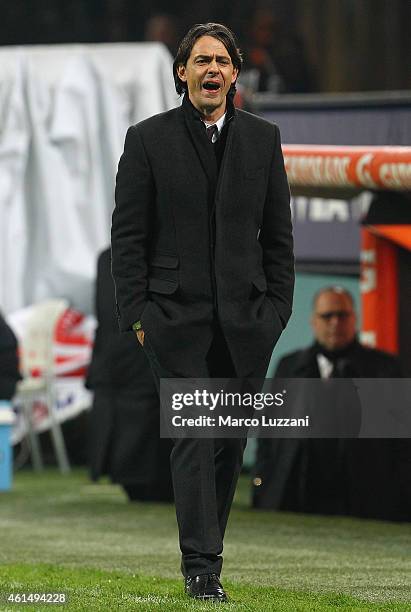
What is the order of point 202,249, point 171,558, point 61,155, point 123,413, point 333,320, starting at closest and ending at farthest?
point 202,249 → point 171,558 → point 333,320 → point 123,413 → point 61,155

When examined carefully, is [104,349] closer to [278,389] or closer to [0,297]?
[278,389]

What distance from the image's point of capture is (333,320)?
10297mm

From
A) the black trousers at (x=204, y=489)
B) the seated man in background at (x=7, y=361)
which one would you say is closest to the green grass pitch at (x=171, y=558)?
the black trousers at (x=204, y=489)

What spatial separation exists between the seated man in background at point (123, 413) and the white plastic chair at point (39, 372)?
280 centimetres

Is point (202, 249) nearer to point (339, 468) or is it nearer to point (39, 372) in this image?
point (339, 468)

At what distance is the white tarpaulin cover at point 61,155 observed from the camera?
1448 centimetres

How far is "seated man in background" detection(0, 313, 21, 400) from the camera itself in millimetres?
11484

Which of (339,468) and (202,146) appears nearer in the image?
(202,146)

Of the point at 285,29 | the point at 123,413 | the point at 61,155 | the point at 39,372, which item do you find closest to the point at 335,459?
the point at 123,413

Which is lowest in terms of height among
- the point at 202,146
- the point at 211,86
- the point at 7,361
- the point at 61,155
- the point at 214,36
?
the point at 7,361

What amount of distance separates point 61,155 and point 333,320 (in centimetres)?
494

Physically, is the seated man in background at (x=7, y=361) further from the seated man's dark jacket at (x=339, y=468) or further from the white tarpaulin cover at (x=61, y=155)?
the white tarpaulin cover at (x=61, y=155)

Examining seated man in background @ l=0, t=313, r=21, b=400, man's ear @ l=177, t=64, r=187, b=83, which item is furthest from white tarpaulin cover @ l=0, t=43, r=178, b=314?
man's ear @ l=177, t=64, r=187, b=83

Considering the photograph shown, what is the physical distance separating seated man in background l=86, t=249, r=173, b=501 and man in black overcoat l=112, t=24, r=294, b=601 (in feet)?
14.4
